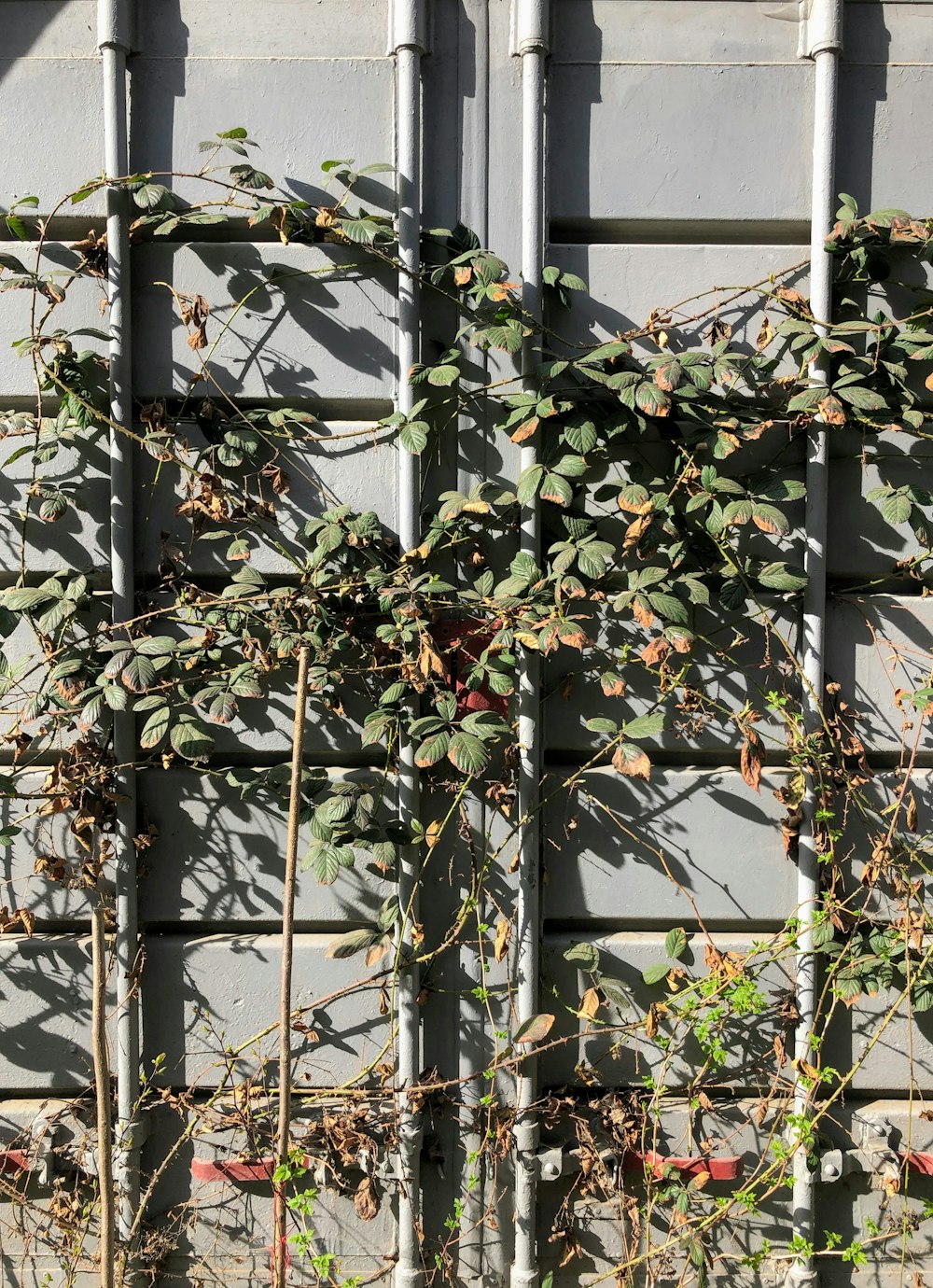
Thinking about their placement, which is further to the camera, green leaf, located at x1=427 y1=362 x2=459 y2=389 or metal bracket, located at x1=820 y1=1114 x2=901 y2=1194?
metal bracket, located at x1=820 y1=1114 x2=901 y2=1194

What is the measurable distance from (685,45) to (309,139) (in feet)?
3.17

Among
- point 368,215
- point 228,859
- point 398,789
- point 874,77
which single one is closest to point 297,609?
point 398,789

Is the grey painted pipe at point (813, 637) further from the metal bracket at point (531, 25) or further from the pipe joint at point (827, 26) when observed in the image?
the metal bracket at point (531, 25)

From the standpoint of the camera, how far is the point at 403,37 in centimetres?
227

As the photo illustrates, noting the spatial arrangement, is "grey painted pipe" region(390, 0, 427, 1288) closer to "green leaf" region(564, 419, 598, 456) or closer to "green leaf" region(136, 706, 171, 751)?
"green leaf" region(564, 419, 598, 456)

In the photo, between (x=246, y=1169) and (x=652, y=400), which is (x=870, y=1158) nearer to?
(x=246, y=1169)

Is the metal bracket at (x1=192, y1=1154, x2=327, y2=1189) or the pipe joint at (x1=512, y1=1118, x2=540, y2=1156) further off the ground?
the pipe joint at (x1=512, y1=1118, x2=540, y2=1156)

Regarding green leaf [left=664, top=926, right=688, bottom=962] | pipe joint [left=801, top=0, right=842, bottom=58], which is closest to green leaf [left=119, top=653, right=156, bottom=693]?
green leaf [left=664, top=926, right=688, bottom=962]

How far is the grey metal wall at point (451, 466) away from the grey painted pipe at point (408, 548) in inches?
2.5

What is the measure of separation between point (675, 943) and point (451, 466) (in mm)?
1325

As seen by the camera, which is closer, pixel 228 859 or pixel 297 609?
pixel 297 609

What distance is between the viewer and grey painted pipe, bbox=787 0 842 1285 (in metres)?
2.34

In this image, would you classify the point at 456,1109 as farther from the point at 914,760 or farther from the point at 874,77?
the point at 874,77

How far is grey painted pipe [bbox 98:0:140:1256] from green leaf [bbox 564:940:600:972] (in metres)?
1.11
